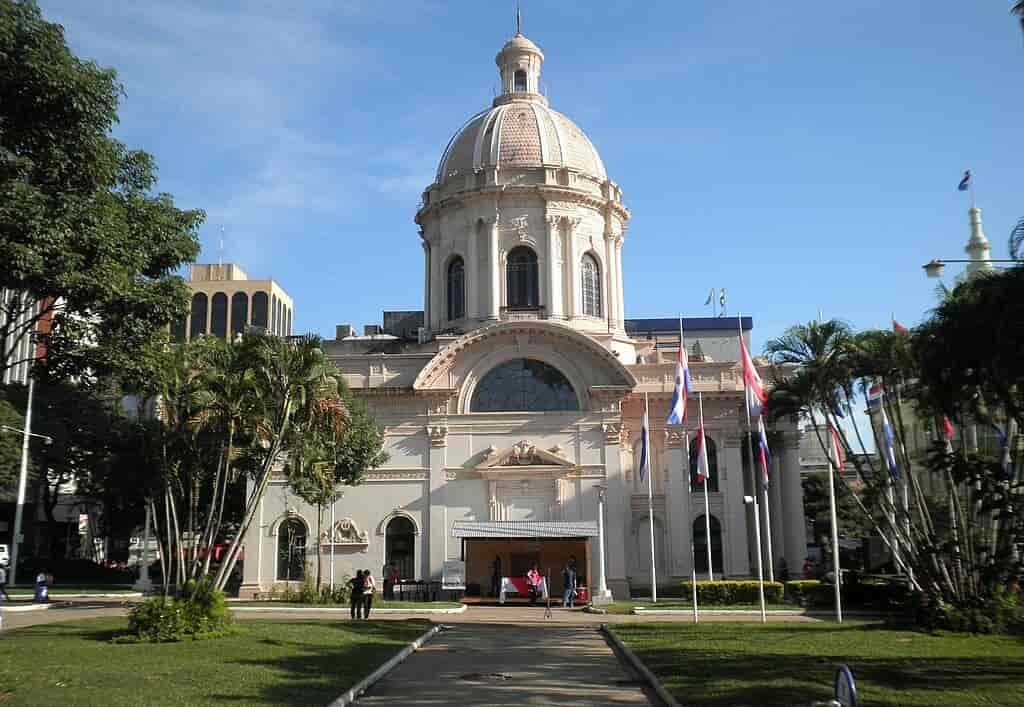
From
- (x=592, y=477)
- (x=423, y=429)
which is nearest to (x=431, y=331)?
(x=423, y=429)

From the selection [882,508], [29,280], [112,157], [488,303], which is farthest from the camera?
[488,303]

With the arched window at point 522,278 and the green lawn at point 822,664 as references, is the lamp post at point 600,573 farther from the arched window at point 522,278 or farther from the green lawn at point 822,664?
the green lawn at point 822,664

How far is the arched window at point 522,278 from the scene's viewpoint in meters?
54.8

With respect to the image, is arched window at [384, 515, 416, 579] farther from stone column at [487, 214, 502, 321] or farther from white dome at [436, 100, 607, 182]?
white dome at [436, 100, 607, 182]

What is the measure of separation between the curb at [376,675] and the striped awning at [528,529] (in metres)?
18.1

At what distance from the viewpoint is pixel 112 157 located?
2106cm

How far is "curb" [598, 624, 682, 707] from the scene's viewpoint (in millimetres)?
15275

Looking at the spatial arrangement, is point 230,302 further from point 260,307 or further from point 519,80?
point 519,80

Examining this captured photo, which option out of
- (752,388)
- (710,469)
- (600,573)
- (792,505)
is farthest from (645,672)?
(792,505)

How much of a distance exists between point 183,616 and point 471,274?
3393cm

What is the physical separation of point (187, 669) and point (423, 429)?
32.2 meters

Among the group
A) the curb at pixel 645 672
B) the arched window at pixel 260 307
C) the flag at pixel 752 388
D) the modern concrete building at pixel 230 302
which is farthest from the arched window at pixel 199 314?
the curb at pixel 645 672

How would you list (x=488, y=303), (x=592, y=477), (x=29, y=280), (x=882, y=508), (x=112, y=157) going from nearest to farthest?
1. (x=29, y=280)
2. (x=112, y=157)
3. (x=882, y=508)
4. (x=592, y=477)
5. (x=488, y=303)

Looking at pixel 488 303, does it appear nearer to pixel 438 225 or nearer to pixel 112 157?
pixel 438 225
